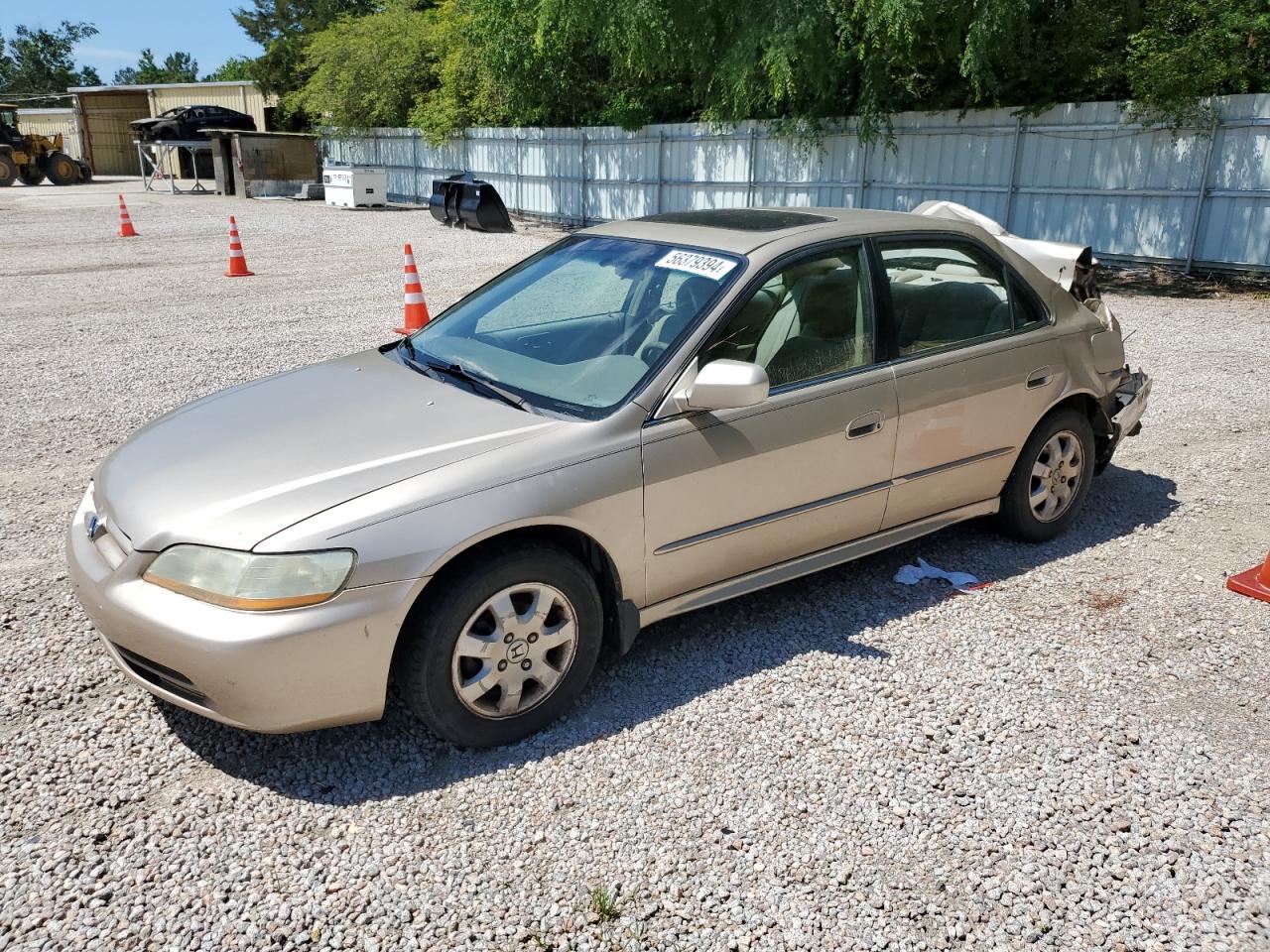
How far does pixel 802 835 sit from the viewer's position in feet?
9.59

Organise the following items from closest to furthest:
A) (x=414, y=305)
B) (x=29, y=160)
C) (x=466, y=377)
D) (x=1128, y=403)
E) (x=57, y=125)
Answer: (x=466, y=377), (x=1128, y=403), (x=414, y=305), (x=29, y=160), (x=57, y=125)

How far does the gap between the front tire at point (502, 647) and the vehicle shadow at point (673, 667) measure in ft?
0.41

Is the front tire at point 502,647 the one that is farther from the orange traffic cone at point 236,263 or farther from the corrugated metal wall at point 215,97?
the corrugated metal wall at point 215,97

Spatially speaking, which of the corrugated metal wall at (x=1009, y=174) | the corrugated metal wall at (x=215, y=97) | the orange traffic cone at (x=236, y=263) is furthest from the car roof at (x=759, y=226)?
the corrugated metal wall at (x=215, y=97)

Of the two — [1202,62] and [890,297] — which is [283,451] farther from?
[1202,62]

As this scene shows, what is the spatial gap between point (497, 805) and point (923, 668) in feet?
5.71

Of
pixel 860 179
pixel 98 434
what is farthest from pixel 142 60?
pixel 98 434

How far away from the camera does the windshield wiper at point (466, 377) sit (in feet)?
11.7

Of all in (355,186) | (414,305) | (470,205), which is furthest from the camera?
(355,186)

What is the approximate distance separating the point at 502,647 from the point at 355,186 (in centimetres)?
2646

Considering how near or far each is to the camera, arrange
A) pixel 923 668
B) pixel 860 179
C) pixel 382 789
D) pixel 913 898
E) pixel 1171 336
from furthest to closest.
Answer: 1. pixel 860 179
2. pixel 1171 336
3. pixel 923 668
4. pixel 382 789
5. pixel 913 898

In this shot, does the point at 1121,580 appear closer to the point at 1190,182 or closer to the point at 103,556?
the point at 103,556

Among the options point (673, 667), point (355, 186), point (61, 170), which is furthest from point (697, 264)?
point (61, 170)

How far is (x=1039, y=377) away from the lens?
15.0 feet
